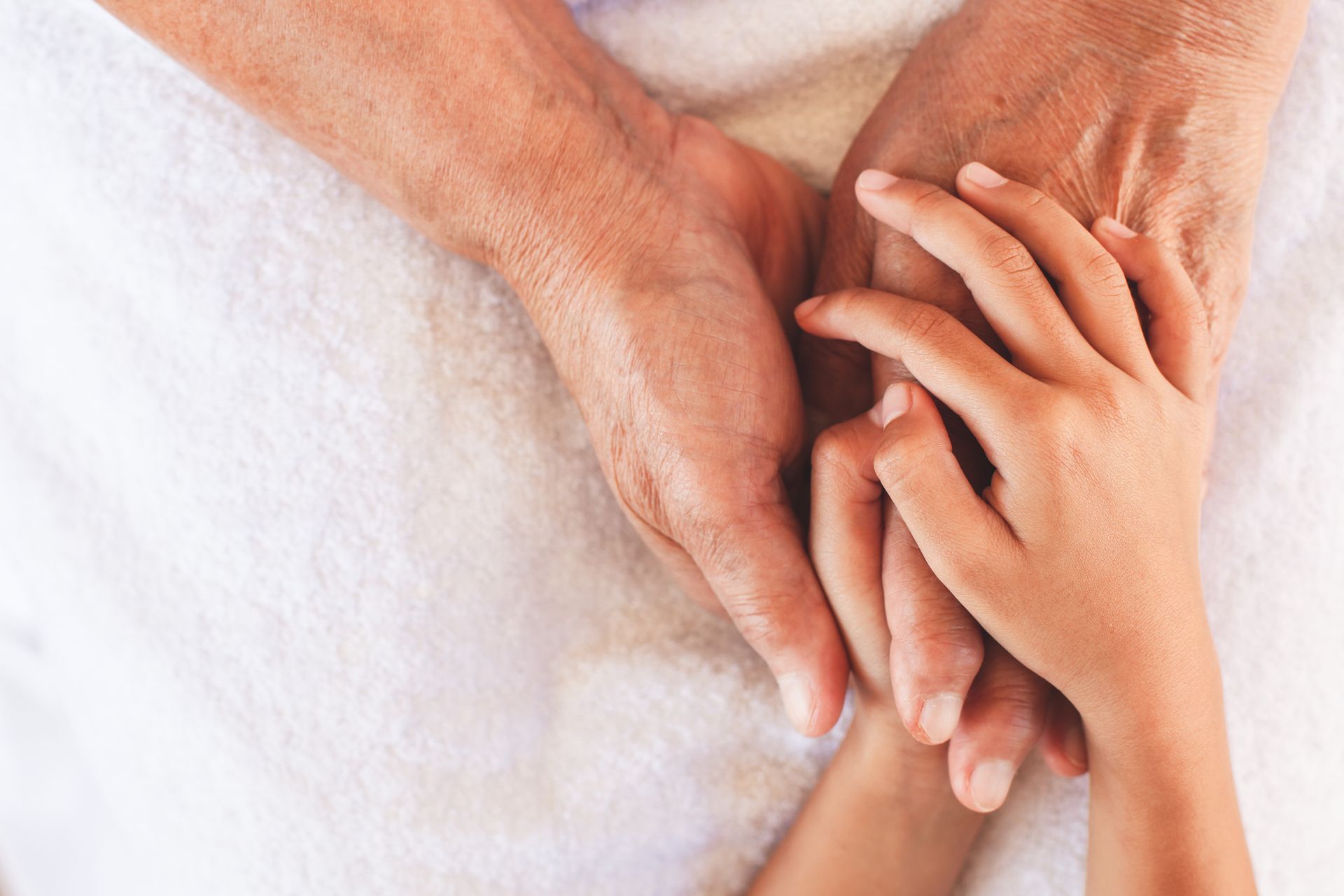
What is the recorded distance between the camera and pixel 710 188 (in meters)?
0.92

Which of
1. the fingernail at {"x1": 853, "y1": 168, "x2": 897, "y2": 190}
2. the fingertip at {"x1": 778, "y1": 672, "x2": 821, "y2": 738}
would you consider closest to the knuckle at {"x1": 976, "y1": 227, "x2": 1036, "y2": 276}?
the fingernail at {"x1": 853, "y1": 168, "x2": 897, "y2": 190}

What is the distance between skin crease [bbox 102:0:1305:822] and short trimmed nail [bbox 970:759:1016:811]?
15mm

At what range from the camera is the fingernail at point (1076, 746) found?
829mm

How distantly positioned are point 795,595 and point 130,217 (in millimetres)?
712

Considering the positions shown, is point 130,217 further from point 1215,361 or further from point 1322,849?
point 1322,849

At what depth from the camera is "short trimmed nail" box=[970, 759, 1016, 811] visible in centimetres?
79

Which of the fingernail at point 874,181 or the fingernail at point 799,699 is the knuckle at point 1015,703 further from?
the fingernail at point 874,181

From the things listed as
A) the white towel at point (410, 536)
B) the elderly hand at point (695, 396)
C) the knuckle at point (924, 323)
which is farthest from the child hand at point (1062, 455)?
the white towel at point (410, 536)

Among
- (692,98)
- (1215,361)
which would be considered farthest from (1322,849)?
(692,98)

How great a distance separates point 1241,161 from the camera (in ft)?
2.85

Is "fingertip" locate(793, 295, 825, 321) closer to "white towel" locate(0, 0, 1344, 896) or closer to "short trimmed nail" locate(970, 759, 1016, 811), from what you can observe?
"white towel" locate(0, 0, 1344, 896)

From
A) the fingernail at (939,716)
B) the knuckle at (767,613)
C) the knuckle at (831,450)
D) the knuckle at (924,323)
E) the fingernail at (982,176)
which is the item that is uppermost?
the fingernail at (982,176)

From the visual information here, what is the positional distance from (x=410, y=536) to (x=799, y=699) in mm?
386

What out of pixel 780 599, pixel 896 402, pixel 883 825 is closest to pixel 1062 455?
pixel 896 402
